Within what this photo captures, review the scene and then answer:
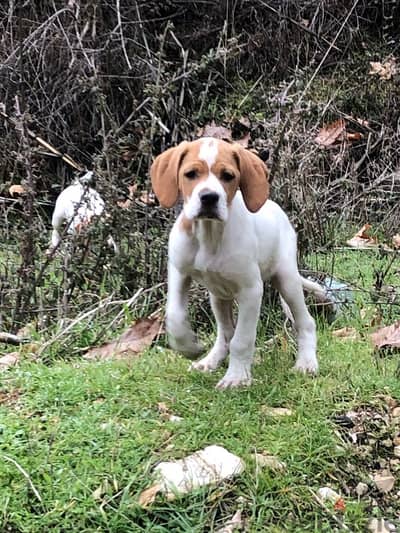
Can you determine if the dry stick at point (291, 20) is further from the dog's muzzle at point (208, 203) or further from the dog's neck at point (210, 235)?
the dog's muzzle at point (208, 203)

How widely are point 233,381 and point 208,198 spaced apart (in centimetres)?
89

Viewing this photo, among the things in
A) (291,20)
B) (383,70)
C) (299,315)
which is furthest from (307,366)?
(383,70)

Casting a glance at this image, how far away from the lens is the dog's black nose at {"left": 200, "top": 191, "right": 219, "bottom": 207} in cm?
333

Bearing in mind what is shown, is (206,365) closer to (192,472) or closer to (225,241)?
(225,241)

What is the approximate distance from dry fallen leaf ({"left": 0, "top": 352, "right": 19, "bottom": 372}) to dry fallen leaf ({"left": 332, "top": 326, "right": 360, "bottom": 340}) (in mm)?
1807

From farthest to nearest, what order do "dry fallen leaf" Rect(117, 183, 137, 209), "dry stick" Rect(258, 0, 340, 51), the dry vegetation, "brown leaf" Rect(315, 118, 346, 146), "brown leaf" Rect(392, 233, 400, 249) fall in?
1. "dry stick" Rect(258, 0, 340, 51)
2. "brown leaf" Rect(315, 118, 346, 146)
3. "brown leaf" Rect(392, 233, 400, 249)
4. "dry fallen leaf" Rect(117, 183, 137, 209)
5. the dry vegetation

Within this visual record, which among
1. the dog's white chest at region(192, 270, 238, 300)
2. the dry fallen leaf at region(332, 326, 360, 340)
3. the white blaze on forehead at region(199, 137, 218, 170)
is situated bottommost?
the dry fallen leaf at region(332, 326, 360, 340)

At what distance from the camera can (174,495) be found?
278 cm

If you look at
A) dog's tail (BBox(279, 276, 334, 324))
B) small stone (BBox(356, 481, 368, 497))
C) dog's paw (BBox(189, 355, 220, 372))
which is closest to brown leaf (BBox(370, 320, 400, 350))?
dog's tail (BBox(279, 276, 334, 324))

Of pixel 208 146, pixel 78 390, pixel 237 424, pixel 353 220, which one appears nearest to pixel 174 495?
pixel 237 424

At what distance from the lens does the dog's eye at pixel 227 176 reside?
3.42m

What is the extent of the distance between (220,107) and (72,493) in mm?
5862

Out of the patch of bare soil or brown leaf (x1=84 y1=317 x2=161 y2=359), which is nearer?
the patch of bare soil

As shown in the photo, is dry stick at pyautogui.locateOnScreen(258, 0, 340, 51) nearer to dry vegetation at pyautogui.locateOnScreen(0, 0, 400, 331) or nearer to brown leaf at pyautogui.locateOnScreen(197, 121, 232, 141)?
dry vegetation at pyautogui.locateOnScreen(0, 0, 400, 331)
